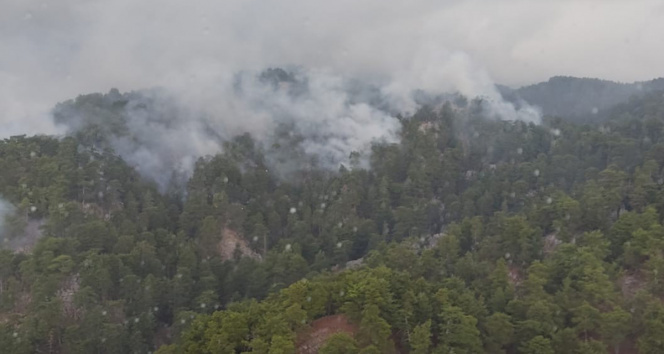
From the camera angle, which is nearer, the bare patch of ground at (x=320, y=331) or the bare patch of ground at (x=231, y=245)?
the bare patch of ground at (x=320, y=331)

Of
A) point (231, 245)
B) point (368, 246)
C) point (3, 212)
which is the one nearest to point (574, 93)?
point (368, 246)

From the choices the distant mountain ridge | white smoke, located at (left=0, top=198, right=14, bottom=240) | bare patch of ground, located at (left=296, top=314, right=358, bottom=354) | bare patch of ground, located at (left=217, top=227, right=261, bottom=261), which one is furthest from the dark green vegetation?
the distant mountain ridge

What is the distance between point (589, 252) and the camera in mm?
36250

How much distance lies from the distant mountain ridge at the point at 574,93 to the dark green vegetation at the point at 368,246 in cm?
3371

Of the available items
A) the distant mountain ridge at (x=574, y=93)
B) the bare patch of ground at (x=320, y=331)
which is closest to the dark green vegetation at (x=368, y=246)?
the bare patch of ground at (x=320, y=331)

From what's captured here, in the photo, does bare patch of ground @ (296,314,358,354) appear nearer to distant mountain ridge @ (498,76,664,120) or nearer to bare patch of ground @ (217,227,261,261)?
bare patch of ground @ (217,227,261,261)

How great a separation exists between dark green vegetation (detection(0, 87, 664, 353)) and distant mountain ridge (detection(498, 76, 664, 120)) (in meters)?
33.7

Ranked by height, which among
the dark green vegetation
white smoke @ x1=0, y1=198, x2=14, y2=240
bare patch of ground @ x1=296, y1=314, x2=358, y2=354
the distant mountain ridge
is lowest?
bare patch of ground @ x1=296, y1=314, x2=358, y2=354

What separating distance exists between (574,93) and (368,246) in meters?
100.0

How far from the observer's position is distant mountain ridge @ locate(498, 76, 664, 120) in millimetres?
120144

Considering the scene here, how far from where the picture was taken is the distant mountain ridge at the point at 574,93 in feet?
394

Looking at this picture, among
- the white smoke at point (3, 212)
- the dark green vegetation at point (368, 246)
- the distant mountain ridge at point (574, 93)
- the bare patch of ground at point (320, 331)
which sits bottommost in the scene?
the bare patch of ground at point (320, 331)

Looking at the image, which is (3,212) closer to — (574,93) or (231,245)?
(231,245)

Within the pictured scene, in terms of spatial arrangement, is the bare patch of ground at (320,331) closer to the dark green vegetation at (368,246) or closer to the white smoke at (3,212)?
the dark green vegetation at (368,246)
